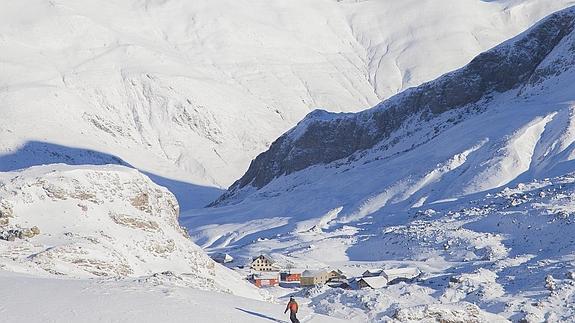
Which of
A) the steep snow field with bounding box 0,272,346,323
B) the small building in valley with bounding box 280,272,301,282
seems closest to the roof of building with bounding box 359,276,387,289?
the small building in valley with bounding box 280,272,301,282

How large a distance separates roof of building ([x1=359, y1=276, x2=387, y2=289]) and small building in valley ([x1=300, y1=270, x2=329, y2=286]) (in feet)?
20.1

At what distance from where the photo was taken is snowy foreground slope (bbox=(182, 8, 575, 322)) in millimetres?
73000

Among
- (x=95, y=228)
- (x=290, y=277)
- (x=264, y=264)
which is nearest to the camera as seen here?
(x=95, y=228)

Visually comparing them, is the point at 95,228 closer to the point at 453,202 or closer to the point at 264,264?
the point at 264,264

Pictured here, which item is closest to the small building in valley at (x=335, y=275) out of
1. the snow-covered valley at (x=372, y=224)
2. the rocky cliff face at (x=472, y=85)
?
the snow-covered valley at (x=372, y=224)

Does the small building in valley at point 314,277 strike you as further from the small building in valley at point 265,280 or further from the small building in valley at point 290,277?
the small building in valley at point 290,277

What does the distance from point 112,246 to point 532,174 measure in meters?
92.7

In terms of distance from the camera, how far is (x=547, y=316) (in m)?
60.7

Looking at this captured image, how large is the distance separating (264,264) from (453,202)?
3606 centimetres

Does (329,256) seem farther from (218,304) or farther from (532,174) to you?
(218,304)

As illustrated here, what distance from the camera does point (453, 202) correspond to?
12962cm

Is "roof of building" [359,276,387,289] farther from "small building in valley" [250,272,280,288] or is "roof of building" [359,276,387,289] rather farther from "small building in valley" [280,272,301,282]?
"small building in valley" [280,272,301,282]

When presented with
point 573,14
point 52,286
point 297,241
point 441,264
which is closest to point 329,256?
point 297,241

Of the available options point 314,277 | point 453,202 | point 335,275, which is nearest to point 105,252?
point 314,277
